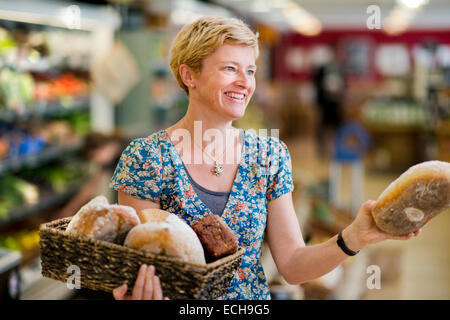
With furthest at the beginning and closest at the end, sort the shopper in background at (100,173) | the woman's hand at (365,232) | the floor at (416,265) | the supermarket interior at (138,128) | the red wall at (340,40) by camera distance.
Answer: the red wall at (340,40) → the floor at (416,265) → the supermarket interior at (138,128) → the shopper in background at (100,173) → the woman's hand at (365,232)

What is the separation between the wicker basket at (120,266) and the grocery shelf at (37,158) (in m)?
3.39

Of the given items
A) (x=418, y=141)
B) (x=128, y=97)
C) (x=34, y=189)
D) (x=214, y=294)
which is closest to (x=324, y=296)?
(x=214, y=294)

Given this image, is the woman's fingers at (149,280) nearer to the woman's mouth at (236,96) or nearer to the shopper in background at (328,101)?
the woman's mouth at (236,96)

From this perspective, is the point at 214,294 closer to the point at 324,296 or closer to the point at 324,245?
the point at 324,245

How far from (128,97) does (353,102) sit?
772 cm

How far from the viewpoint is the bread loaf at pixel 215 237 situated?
124cm

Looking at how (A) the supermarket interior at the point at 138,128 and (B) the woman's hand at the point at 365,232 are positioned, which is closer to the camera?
(B) the woman's hand at the point at 365,232

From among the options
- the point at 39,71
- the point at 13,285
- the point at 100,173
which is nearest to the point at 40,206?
the point at 39,71

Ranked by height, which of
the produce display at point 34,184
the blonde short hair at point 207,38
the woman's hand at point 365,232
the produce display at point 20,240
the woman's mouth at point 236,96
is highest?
the blonde short hair at point 207,38

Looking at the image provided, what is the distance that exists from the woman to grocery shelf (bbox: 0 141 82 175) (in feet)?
10.9

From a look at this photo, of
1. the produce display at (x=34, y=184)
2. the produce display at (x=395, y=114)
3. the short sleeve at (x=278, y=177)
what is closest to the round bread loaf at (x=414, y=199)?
the short sleeve at (x=278, y=177)

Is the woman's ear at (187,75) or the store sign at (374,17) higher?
the store sign at (374,17)

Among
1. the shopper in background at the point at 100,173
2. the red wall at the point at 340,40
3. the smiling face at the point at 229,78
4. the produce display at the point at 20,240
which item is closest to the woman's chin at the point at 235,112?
the smiling face at the point at 229,78

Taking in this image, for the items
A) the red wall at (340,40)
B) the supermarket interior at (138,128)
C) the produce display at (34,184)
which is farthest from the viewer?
the red wall at (340,40)
